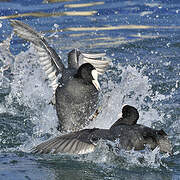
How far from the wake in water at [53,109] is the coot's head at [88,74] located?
1.16 feet

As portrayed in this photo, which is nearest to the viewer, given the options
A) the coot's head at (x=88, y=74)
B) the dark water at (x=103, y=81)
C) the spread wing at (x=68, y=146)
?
the spread wing at (x=68, y=146)

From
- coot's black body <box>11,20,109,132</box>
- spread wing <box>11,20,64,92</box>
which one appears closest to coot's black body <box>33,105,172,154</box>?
coot's black body <box>11,20,109,132</box>

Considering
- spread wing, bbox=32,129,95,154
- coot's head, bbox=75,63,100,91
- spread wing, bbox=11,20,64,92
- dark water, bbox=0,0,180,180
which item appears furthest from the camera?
spread wing, bbox=11,20,64,92

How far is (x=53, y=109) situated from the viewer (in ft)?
19.4

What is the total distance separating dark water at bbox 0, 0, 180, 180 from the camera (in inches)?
174

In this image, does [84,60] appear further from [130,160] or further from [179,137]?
[130,160]

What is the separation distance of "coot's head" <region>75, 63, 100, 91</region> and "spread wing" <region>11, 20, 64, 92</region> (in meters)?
0.35

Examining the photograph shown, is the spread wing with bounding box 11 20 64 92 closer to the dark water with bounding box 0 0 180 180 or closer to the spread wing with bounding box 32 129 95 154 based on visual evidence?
the dark water with bounding box 0 0 180 180

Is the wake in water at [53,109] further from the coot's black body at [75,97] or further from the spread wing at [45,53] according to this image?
the spread wing at [45,53]

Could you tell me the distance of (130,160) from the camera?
14.4ft

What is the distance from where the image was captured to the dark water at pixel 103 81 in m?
4.42

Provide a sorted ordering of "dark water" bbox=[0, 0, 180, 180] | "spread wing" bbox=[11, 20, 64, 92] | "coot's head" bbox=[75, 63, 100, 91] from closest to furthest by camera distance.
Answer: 1. "dark water" bbox=[0, 0, 180, 180]
2. "coot's head" bbox=[75, 63, 100, 91]
3. "spread wing" bbox=[11, 20, 64, 92]

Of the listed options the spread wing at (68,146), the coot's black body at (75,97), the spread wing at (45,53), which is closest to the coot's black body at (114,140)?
the spread wing at (68,146)

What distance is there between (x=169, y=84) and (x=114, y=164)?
2546mm
